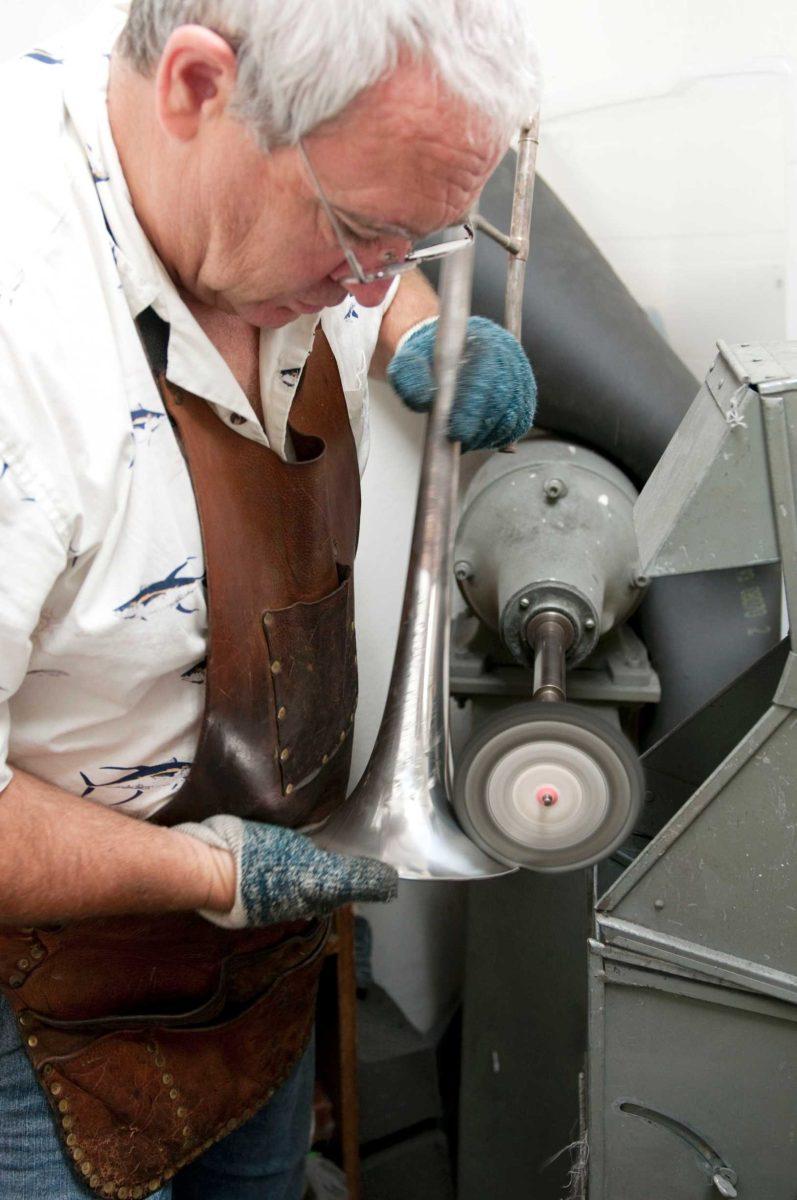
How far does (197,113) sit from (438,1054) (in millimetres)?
1647

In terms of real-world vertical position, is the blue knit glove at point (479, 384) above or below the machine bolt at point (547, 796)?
above

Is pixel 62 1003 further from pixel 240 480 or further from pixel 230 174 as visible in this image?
pixel 230 174

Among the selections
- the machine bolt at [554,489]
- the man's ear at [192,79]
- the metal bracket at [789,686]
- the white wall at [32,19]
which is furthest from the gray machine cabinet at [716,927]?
the white wall at [32,19]

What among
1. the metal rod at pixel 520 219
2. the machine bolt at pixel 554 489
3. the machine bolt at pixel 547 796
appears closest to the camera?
the machine bolt at pixel 547 796

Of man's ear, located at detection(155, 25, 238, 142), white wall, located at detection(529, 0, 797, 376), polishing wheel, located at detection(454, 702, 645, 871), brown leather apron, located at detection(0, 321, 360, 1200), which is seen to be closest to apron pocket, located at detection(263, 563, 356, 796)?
brown leather apron, located at detection(0, 321, 360, 1200)

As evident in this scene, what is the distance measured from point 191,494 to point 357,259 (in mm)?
235

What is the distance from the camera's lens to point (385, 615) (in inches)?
70.2

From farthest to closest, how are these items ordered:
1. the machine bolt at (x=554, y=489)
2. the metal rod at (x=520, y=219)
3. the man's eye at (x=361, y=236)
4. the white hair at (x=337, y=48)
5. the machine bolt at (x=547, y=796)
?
the machine bolt at (x=554, y=489), the metal rod at (x=520, y=219), the machine bolt at (x=547, y=796), the man's eye at (x=361, y=236), the white hair at (x=337, y=48)

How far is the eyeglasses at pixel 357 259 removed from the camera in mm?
748

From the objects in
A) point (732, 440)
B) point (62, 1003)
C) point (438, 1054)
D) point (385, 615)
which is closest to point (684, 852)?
point (732, 440)

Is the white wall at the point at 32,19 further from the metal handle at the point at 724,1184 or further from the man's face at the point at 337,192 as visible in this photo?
the metal handle at the point at 724,1184

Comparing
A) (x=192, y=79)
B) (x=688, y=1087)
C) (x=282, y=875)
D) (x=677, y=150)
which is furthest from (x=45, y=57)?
(x=688, y=1087)

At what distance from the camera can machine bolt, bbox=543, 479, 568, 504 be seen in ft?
4.55

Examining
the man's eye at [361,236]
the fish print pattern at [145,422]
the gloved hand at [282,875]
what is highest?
the man's eye at [361,236]
